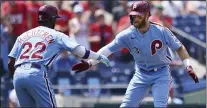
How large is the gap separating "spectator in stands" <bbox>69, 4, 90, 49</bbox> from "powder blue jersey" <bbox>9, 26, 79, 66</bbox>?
6.09m

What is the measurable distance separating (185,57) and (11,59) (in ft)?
7.98

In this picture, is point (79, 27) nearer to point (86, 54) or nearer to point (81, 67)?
point (81, 67)

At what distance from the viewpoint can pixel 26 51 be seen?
9.34m

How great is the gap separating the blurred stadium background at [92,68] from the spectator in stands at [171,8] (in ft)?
1.14

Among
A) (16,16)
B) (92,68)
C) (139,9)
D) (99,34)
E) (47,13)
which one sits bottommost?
(92,68)

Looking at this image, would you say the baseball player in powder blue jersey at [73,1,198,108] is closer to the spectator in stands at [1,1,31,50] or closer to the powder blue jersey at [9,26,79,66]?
the powder blue jersey at [9,26,79,66]

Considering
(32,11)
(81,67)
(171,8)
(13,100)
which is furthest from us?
(171,8)

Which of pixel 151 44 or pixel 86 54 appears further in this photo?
pixel 151 44

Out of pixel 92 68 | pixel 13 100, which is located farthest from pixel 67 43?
pixel 92 68

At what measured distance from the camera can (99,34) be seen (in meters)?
15.7

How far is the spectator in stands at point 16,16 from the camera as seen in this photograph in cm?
1518

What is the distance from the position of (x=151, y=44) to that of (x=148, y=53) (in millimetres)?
136

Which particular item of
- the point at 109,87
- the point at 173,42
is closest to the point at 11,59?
the point at 173,42

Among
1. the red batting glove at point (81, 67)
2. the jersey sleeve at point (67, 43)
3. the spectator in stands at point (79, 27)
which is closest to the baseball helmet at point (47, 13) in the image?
the jersey sleeve at point (67, 43)
